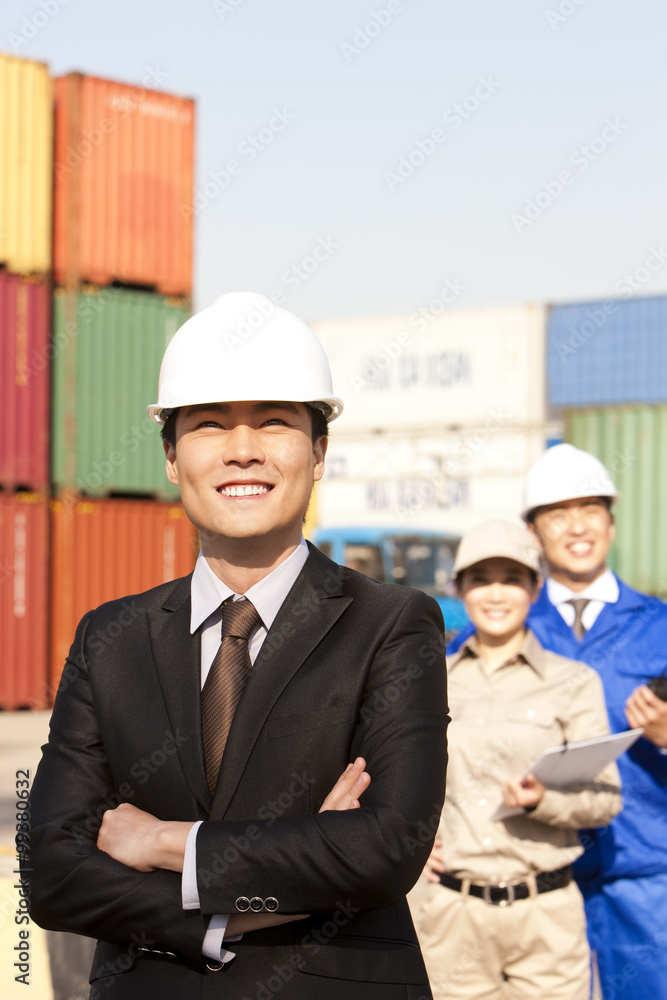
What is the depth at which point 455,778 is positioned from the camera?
358 centimetres

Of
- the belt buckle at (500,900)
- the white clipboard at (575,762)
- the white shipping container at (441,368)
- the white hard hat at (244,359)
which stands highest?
the white shipping container at (441,368)

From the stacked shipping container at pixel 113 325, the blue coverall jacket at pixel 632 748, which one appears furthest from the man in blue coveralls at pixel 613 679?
the stacked shipping container at pixel 113 325

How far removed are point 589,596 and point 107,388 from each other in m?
14.3

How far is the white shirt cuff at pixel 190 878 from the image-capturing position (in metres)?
1.82

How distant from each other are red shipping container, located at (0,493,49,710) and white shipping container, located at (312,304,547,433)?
14.4m

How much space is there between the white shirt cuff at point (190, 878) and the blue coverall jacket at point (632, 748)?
2.27 meters

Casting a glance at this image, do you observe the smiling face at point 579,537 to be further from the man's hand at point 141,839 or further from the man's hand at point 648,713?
the man's hand at point 141,839

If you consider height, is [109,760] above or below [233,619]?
below

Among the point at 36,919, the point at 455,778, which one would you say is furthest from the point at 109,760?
the point at 455,778

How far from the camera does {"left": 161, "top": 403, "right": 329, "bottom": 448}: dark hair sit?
6.87ft

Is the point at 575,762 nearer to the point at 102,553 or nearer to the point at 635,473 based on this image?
the point at 102,553

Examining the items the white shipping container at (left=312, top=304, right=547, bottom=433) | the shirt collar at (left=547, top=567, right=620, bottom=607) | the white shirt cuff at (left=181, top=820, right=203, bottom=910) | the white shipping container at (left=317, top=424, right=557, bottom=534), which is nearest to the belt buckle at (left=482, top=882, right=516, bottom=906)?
the shirt collar at (left=547, top=567, right=620, bottom=607)

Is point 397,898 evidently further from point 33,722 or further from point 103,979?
point 33,722

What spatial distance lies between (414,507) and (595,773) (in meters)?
26.6
